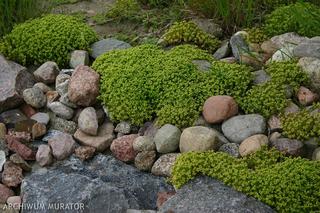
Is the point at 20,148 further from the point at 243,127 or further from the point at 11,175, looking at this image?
the point at 243,127

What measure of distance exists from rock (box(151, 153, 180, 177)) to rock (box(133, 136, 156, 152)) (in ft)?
0.43

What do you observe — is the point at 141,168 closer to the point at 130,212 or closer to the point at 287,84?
the point at 130,212

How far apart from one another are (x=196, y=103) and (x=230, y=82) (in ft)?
1.06

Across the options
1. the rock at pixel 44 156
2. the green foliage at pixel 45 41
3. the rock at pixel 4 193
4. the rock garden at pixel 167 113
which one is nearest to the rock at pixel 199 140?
the rock garden at pixel 167 113

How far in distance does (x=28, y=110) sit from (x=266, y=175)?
2141 mm

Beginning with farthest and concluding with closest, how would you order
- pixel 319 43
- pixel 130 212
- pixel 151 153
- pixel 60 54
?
1. pixel 60 54
2. pixel 319 43
3. pixel 151 153
4. pixel 130 212

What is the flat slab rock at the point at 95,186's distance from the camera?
4.42 meters

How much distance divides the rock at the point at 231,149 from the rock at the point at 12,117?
1687 millimetres

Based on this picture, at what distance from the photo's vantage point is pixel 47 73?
17.6 ft

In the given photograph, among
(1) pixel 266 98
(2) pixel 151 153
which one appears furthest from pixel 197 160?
(1) pixel 266 98

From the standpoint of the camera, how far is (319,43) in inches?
199

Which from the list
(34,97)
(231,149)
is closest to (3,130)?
(34,97)

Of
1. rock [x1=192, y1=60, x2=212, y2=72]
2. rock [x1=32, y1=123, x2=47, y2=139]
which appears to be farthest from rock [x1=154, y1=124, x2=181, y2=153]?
rock [x1=32, y1=123, x2=47, y2=139]

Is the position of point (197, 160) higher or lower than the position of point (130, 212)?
higher
